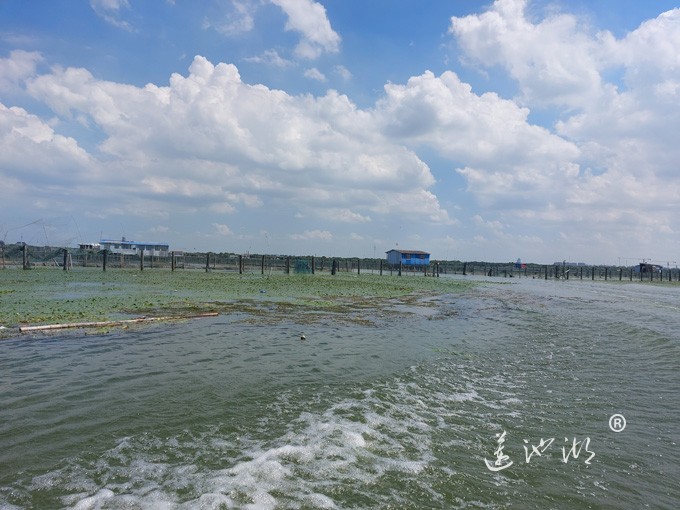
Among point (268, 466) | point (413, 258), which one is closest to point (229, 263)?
point (413, 258)

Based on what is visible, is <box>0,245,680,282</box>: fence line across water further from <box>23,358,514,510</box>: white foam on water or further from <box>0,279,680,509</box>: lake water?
<box>23,358,514,510</box>: white foam on water

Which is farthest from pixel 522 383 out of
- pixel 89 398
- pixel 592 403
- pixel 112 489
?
pixel 89 398

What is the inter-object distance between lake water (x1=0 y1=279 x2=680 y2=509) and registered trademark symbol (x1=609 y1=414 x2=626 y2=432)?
0.13 meters

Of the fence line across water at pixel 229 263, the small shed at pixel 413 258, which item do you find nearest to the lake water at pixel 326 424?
the fence line across water at pixel 229 263

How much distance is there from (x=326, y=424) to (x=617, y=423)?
16.5 feet

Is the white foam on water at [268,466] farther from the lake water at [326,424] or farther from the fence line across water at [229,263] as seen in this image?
the fence line across water at [229,263]

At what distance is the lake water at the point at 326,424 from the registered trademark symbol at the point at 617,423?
0.41 ft

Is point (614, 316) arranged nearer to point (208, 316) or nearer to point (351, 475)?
point (208, 316)

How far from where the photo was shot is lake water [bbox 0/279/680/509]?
4.81m

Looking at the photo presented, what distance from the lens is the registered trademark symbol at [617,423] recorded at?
6.91 m

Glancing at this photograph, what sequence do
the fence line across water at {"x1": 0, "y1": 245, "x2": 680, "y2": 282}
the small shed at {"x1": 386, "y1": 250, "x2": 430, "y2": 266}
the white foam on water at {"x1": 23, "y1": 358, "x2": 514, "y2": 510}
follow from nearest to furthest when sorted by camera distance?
the white foam on water at {"x1": 23, "y1": 358, "x2": 514, "y2": 510} → the fence line across water at {"x1": 0, "y1": 245, "x2": 680, "y2": 282} → the small shed at {"x1": 386, "y1": 250, "x2": 430, "y2": 266}

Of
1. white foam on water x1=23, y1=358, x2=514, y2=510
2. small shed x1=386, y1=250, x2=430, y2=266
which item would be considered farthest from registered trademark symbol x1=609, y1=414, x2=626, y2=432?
small shed x1=386, y1=250, x2=430, y2=266

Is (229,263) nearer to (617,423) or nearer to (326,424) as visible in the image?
(326,424)

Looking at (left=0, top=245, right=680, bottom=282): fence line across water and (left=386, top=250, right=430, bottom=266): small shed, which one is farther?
(left=386, top=250, right=430, bottom=266): small shed
